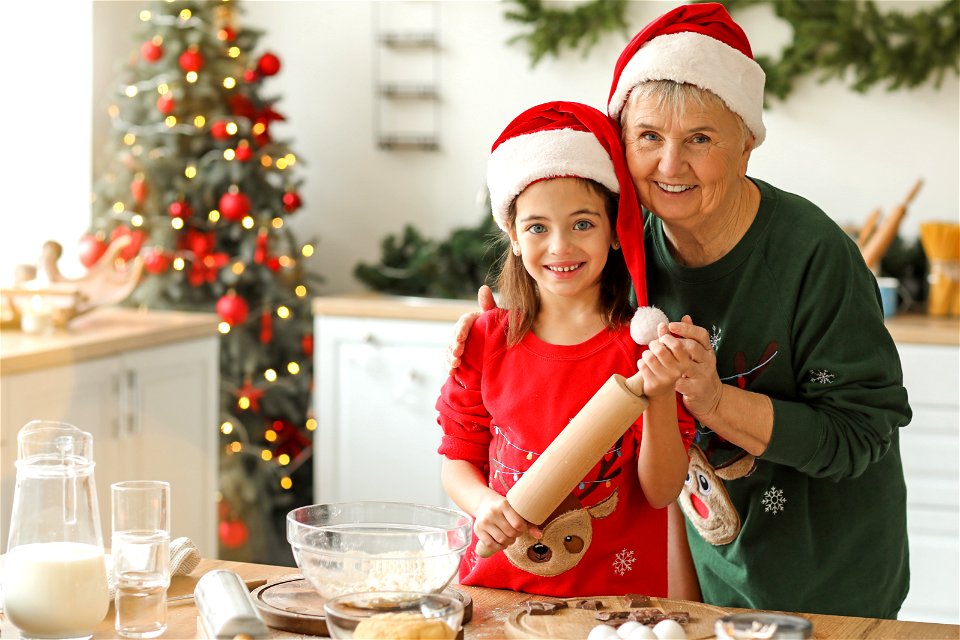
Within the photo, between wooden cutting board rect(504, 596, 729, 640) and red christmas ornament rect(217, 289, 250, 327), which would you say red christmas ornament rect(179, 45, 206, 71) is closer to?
red christmas ornament rect(217, 289, 250, 327)

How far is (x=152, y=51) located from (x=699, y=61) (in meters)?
2.61

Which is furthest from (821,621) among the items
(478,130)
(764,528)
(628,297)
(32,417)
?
(478,130)

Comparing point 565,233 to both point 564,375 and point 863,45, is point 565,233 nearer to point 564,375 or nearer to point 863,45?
point 564,375

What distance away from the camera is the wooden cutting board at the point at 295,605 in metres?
1.21

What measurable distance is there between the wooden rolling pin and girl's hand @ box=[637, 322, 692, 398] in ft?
0.12

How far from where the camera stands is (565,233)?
60.8 inches

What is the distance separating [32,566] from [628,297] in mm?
876

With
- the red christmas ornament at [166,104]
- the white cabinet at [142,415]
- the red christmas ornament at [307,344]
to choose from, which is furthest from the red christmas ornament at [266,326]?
the red christmas ornament at [166,104]

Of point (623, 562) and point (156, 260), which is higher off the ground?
point (156, 260)

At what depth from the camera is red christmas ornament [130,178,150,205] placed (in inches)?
146

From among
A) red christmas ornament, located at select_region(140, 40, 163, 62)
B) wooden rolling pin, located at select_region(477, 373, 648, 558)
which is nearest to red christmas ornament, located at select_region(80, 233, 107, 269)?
red christmas ornament, located at select_region(140, 40, 163, 62)

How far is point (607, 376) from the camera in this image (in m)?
1.57

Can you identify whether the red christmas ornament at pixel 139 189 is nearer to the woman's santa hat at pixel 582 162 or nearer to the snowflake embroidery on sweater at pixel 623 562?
the woman's santa hat at pixel 582 162

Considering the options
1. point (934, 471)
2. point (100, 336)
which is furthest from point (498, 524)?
point (934, 471)
